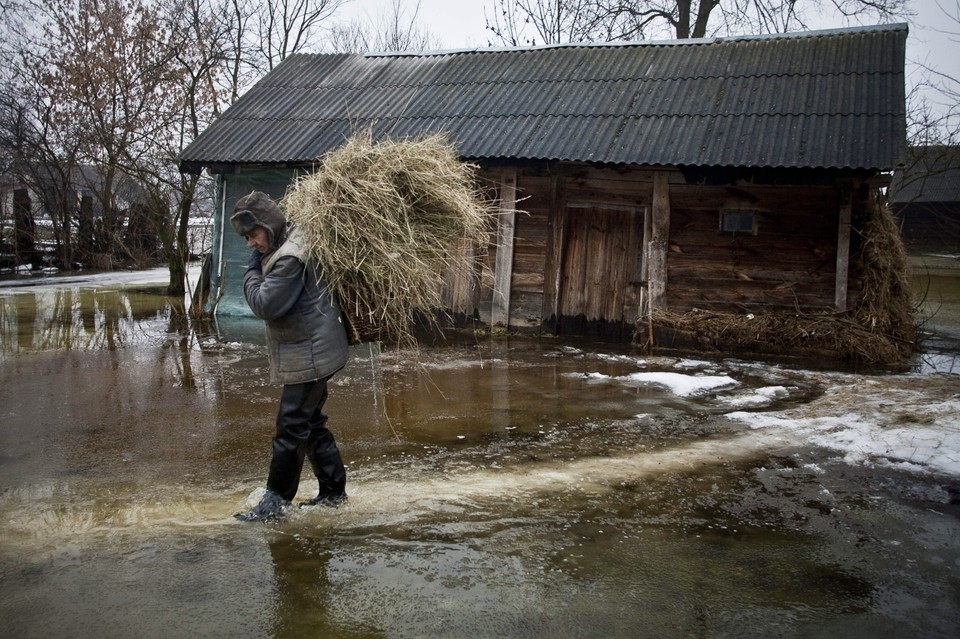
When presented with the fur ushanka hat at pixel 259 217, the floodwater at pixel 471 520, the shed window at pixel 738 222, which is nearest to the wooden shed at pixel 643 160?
the shed window at pixel 738 222

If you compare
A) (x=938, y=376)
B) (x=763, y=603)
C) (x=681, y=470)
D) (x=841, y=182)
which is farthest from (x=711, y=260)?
(x=763, y=603)

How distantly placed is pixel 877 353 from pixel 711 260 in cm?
224

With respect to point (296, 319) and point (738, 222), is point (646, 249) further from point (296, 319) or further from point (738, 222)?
point (296, 319)

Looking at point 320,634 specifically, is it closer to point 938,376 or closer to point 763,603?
point 763,603

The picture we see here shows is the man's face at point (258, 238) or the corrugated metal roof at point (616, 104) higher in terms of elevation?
the corrugated metal roof at point (616, 104)

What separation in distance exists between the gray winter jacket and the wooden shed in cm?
510

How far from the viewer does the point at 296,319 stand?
12.3 feet

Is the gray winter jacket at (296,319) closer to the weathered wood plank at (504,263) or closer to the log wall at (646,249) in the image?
the log wall at (646,249)

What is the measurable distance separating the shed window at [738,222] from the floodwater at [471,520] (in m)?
2.83

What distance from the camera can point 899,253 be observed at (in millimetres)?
9328

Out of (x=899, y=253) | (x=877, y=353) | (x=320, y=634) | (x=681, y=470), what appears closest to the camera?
(x=320, y=634)

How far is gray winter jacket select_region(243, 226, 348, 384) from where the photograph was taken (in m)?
3.69

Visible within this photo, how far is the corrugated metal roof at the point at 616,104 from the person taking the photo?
9.06 meters

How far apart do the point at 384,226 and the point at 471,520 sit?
1.64 meters
